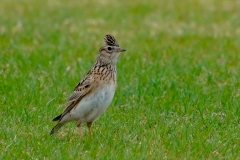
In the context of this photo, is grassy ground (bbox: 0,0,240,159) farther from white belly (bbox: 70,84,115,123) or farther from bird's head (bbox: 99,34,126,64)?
bird's head (bbox: 99,34,126,64)

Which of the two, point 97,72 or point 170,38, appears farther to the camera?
point 170,38

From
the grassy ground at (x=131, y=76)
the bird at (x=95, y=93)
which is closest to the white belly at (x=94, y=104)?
the bird at (x=95, y=93)

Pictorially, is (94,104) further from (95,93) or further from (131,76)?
(131,76)

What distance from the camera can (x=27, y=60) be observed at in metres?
13.6

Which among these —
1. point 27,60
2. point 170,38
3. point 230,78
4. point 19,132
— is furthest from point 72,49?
point 19,132

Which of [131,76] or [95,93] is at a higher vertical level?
[95,93]

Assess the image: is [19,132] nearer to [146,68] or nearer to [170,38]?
[146,68]

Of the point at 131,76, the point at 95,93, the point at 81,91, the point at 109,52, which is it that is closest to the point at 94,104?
the point at 95,93

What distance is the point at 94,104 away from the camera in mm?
9188

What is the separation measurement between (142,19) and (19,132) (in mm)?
9747

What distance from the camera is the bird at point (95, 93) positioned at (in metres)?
9.19

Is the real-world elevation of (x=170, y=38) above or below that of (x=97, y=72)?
below

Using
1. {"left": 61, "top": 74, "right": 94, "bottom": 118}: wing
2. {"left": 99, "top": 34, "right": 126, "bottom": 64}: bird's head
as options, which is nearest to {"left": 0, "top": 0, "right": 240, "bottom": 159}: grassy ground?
{"left": 61, "top": 74, "right": 94, "bottom": 118}: wing

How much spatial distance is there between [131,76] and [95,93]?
3.62m
